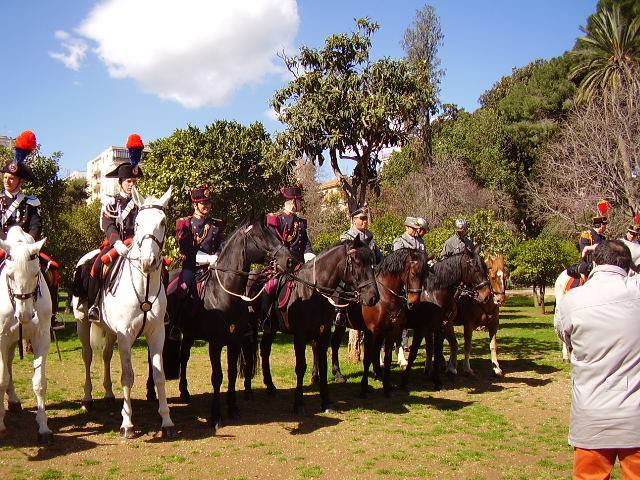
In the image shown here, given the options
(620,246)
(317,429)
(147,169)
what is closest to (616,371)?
(620,246)

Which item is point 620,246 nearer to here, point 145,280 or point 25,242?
point 145,280

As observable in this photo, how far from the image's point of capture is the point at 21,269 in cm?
716

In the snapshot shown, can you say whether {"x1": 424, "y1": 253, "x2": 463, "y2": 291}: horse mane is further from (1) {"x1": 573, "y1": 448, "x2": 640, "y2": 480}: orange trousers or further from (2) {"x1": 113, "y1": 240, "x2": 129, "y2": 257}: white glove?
(1) {"x1": 573, "y1": 448, "x2": 640, "y2": 480}: orange trousers

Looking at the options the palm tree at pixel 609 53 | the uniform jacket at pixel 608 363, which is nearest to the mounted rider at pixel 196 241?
the uniform jacket at pixel 608 363

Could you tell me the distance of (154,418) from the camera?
363 inches

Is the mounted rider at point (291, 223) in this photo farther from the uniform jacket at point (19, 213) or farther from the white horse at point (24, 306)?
the white horse at point (24, 306)

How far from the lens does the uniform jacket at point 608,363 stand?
13.3 feet

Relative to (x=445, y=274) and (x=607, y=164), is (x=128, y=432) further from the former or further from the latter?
(x=607, y=164)

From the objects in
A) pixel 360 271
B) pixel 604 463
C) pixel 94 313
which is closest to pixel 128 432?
pixel 94 313

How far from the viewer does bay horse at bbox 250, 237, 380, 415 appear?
30.5 feet

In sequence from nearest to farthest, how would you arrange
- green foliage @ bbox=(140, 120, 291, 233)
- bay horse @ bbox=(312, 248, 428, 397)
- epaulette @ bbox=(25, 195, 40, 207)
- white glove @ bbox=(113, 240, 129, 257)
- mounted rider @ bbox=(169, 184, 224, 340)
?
1. white glove @ bbox=(113, 240, 129, 257)
2. epaulette @ bbox=(25, 195, 40, 207)
3. mounted rider @ bbox=(169, 184, 224, 340)
4. bay horse @ bbox=(312, 248, 428, 397)
5. green foliage @ bbox=(140, 120, 291, 233)

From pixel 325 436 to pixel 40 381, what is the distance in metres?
4.02

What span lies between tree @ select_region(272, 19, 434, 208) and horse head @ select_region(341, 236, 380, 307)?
A: 21.7 feet

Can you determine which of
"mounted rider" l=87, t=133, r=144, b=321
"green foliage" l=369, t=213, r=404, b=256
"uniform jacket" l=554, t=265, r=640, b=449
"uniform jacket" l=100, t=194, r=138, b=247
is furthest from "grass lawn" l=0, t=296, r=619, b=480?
"green foliage" l=369, t=213, r=404, b=256
